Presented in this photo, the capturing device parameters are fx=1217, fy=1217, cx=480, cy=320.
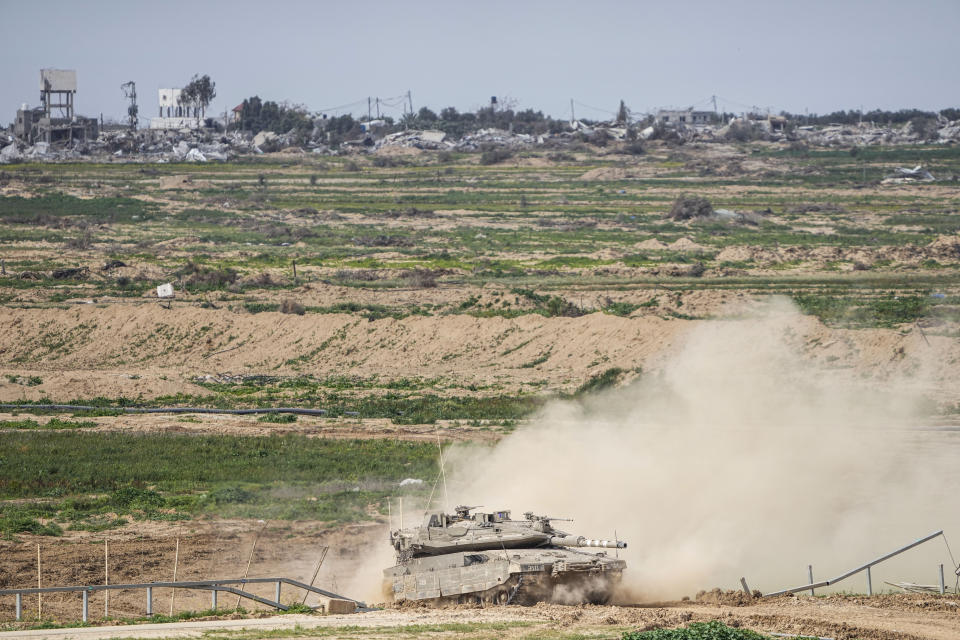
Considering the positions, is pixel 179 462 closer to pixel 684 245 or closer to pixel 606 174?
pixel 684 245

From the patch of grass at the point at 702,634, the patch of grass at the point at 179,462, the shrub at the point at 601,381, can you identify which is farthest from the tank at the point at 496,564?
the shrub at the point at 601,381

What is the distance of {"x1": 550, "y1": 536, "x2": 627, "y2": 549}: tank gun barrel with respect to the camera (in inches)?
1006

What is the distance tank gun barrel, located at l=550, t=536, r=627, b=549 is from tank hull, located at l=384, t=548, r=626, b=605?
0.76ft

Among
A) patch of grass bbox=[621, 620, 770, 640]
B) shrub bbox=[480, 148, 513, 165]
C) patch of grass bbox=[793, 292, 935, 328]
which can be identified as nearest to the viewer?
patch of grass bbox=[621, 620, 770, 640]

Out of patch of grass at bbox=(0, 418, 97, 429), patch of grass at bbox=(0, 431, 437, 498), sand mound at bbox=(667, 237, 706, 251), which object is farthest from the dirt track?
sand mound at bbox=(667, 237, 706, 251)

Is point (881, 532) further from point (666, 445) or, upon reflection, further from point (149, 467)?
point (149, 467)

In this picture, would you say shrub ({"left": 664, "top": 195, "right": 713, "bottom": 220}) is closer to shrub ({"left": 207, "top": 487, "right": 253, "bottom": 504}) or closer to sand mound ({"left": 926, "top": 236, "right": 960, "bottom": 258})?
sand mound ({"left": 926, "top": 236, "right": 960, "bottom": 258})

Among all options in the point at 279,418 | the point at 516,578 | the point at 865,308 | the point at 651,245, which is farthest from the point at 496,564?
the point at 651,245

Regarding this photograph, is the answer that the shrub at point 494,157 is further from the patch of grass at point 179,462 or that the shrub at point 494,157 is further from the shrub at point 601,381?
the patch of grass at point 179,462

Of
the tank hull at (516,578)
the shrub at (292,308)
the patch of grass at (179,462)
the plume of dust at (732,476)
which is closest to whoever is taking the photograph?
the tank hull at (516,578)

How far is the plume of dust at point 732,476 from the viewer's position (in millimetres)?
28978

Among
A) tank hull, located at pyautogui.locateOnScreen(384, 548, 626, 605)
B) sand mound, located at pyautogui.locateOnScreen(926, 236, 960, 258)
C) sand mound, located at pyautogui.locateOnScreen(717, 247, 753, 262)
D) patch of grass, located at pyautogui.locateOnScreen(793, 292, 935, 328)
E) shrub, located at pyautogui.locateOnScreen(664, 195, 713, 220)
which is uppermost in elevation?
shrub, located at pyautogui.locateOnScreen(664, 195, 713, 220)

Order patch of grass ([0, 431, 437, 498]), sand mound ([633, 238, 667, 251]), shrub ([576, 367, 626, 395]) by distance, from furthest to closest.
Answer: sand mound ([633, 238, 667, 251]) → shrub ([576, 367, 626, 395]) → patch of grass ([0, 431, 437, 498])

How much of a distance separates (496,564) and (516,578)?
1.75 ft
